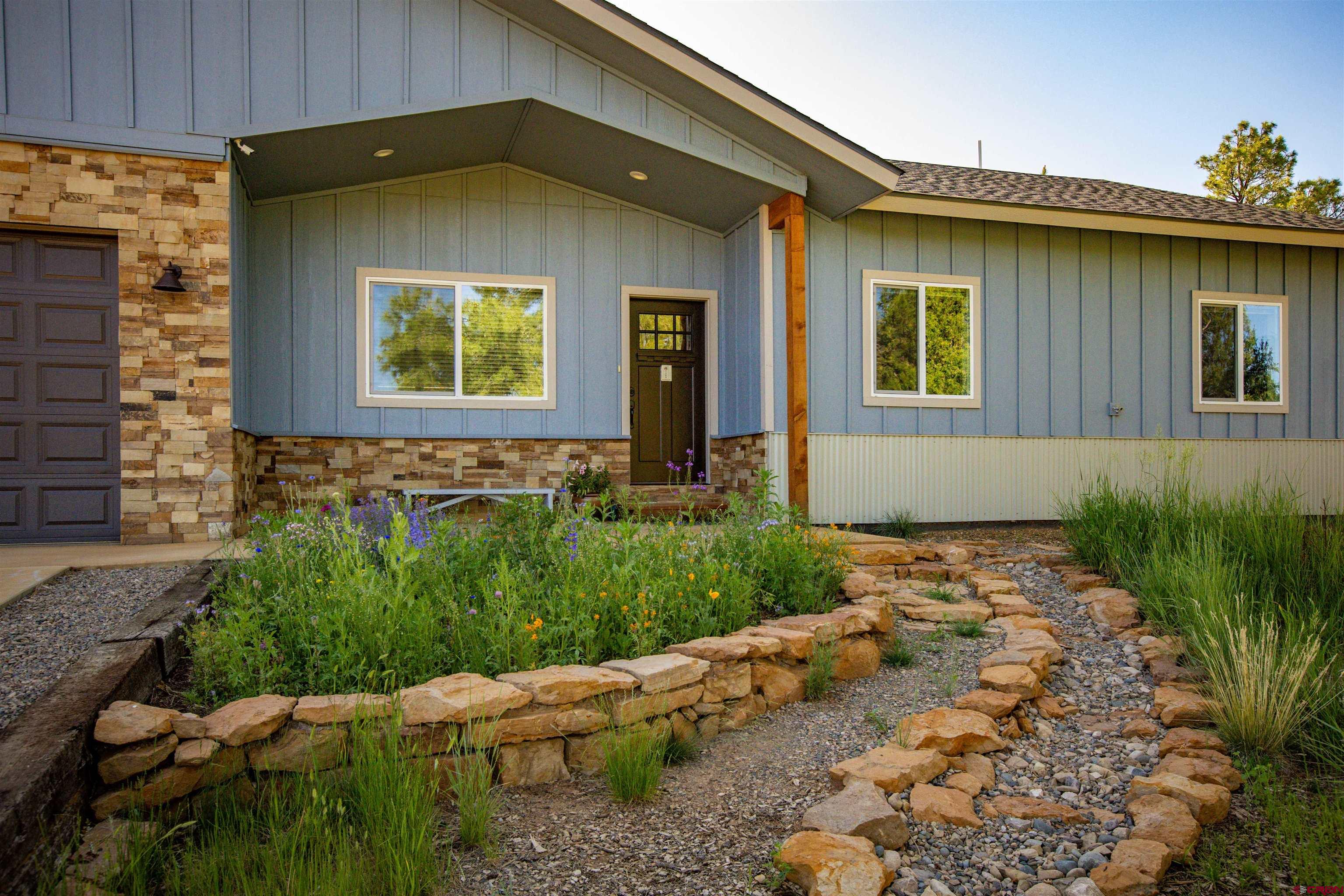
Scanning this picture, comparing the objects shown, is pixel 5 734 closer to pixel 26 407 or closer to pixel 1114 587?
pixel 26 407

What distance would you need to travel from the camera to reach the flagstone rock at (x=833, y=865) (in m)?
2.26

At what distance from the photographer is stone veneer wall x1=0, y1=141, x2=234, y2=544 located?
19.8 ft

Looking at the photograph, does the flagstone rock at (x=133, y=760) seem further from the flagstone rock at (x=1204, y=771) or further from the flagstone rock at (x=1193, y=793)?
the flagstone rock at (x=1204, y=771)

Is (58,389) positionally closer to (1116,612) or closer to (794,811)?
(794,811)

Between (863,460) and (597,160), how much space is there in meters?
4.02

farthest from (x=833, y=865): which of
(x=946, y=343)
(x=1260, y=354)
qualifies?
(x=1260, y=354)

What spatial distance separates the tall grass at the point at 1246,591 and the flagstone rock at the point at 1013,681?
70 centimetres

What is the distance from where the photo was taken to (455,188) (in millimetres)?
8367

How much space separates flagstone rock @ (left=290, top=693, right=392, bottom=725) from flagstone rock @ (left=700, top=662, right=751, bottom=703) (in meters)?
1.32

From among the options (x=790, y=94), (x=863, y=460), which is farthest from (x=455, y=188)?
(x=790, y=94)

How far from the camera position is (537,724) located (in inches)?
118

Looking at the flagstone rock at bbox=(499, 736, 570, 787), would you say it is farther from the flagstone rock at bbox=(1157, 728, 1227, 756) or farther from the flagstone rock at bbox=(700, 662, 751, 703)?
the flagstone rock at bbox=(1157, 728, 1227, 756)

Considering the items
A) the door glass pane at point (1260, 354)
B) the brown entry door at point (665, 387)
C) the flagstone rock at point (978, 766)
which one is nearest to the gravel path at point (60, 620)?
the flagstone rock at point (978, 766)

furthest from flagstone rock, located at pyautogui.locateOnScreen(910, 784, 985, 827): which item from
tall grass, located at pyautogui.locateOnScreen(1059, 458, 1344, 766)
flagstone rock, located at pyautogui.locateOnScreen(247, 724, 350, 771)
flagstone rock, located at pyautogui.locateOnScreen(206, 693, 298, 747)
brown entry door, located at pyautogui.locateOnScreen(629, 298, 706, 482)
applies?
brown entry door, located at pyautogui.locateOnScreen(629, 298, 706, 482)
